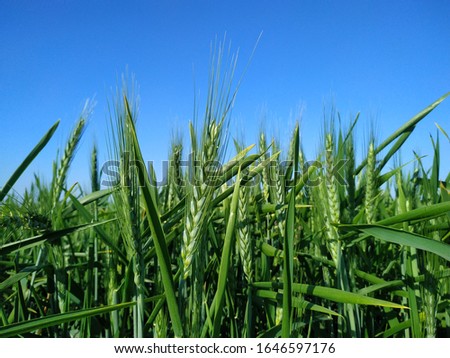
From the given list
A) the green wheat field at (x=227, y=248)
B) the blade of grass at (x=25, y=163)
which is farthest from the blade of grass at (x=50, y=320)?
the blade of grass at (x=25, y=163)

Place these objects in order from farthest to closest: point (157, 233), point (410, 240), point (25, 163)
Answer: point (25, 163) → point (410, 240) → point (157, 233)

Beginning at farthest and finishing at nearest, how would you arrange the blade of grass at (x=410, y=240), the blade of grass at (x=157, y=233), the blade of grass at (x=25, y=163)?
the blade of grass at (x=25, y=163)
the blade of grass at (x=410, y=240)
the blade of grass at (x=157, y=233)

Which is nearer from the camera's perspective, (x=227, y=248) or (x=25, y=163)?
(x=227, y=248)

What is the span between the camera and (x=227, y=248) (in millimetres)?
664

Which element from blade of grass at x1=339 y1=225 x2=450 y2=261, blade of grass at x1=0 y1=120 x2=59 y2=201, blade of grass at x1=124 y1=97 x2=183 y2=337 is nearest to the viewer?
blade of grass at x1=124 y1=97 x2=183 y2=337

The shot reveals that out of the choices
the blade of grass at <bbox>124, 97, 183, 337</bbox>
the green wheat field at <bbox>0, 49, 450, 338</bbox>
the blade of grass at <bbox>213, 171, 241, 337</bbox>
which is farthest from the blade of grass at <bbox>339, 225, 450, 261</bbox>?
the blade of grass at <bbox>124, 97, 183, 337</bbox>

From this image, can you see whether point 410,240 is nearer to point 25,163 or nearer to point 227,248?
point 227,248

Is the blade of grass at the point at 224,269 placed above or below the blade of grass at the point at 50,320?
above

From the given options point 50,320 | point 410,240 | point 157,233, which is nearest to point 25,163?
point 50,320

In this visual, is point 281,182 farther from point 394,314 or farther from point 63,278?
point 63,278

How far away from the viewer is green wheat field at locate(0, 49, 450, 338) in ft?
2.30

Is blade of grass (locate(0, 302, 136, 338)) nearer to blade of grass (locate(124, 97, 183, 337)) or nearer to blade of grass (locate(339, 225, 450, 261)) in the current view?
blade of grass (locate(124, 97, 183, 337))

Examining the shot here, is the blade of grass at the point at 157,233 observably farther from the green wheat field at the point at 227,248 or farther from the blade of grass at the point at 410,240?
the blade of grass at the point at 410,240

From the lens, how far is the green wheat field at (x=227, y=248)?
70cm
